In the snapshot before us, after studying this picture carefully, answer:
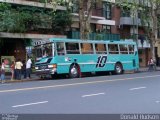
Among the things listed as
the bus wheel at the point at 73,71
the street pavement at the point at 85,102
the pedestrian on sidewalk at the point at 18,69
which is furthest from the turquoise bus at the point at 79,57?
the street pavement at the point at 85,102

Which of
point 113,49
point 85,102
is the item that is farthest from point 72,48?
point 85,102

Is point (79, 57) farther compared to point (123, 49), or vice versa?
point (123, 49)

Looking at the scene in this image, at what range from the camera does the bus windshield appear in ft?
96.8

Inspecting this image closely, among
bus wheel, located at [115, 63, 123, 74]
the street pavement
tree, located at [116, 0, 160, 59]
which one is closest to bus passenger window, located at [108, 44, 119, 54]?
bus wheel, located at [115, 63, 123, 74]

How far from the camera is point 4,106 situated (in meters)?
13.5

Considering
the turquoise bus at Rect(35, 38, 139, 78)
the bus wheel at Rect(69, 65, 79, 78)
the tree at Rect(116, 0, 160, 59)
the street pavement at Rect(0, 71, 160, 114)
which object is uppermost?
the tree at Rect(116, 0, 160, 59)

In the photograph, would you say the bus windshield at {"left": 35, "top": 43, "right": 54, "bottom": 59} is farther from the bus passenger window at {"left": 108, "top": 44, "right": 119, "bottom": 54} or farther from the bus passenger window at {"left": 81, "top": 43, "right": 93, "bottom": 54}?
the bus passenger window at {"left": 108, "top": 44, "right": 119, "bottom": 54}

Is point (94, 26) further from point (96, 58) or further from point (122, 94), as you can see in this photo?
point (122, 94)

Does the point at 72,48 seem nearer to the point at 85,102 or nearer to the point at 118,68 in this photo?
the point at 118,68

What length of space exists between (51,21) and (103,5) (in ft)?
37.2

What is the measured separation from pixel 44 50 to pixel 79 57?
9.43ft

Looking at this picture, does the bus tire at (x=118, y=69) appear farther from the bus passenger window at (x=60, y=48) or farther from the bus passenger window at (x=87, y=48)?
the bus passenger window at (x=60, y=48)

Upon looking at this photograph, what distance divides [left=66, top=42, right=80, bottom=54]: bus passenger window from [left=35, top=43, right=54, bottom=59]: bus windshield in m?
1.42

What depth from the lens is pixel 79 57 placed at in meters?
31.3
